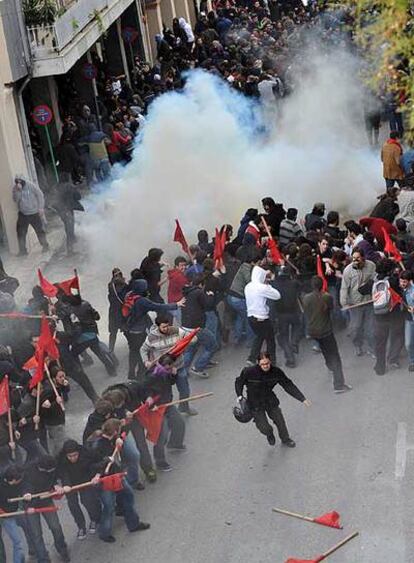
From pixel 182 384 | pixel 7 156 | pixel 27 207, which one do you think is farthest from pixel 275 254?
pixel 7 156

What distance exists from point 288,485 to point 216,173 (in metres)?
8.88

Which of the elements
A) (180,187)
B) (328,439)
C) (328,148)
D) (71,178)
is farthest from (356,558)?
(71,178)

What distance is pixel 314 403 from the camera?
13.3 m

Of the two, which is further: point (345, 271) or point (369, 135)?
point (369, 135)

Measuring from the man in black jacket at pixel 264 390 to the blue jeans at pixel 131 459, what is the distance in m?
1.10

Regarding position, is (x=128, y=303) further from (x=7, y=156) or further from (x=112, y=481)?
(x=7, y=156)

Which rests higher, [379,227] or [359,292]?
[379,227]

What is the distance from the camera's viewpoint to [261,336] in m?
14.0

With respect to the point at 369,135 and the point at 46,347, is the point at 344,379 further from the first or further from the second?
the point at 369,135

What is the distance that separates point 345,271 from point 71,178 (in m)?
9.17

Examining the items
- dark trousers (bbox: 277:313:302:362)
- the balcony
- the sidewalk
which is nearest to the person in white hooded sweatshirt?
dark trousers (bbox: 277:313:302:362)

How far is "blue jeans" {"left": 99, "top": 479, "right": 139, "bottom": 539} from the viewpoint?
432 inches

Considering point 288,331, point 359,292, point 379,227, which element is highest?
point 379,227

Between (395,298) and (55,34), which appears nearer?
(395,298)
